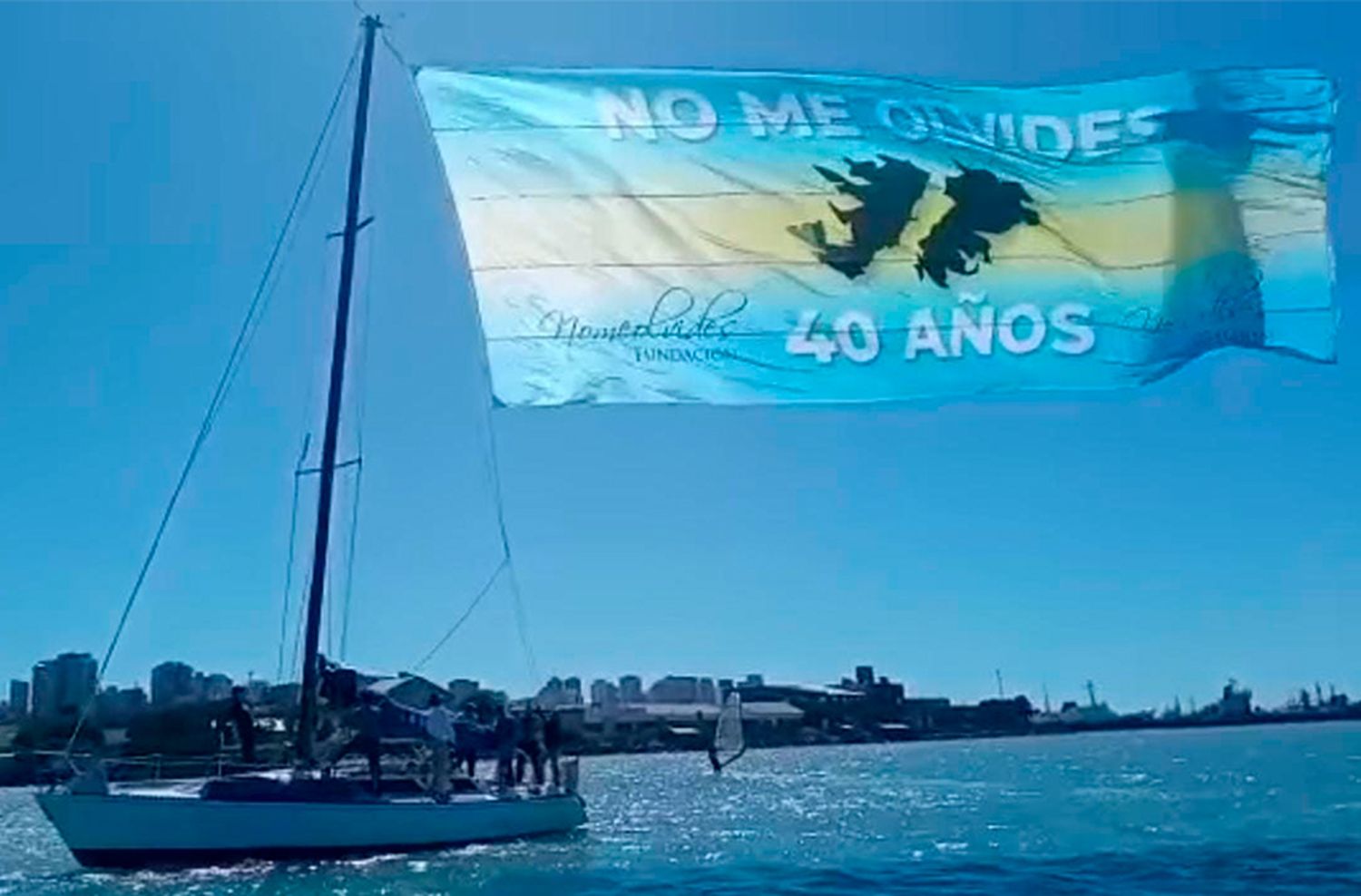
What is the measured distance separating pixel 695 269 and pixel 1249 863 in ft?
48.2

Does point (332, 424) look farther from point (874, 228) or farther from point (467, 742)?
point (874, 228)

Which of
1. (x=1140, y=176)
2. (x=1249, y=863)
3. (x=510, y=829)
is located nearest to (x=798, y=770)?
(x=510, y=829)

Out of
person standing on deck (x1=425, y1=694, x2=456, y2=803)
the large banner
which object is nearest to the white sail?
person standing on deck (x1=425, y1=694, x2=456, y2=803)

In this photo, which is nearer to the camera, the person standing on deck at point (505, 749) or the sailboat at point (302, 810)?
the sailboat at point (302, 810)

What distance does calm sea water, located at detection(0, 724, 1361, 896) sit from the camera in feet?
75.3

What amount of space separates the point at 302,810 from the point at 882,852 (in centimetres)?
912

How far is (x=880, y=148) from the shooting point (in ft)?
47.3

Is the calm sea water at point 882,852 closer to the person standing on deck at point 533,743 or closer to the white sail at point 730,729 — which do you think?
the person standing on deck at point 533,743

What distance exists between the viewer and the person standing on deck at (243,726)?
31.0m

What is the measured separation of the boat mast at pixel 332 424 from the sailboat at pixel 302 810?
0.02 metres

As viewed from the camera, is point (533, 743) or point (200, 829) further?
point (533, 743)

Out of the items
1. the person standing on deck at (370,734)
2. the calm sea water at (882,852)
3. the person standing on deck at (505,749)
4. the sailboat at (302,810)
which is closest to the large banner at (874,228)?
the calm sea water at (882,852)

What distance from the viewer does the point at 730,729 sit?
78812mm

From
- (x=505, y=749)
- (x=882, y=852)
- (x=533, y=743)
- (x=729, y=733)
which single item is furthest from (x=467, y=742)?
(x=729, y=733)
